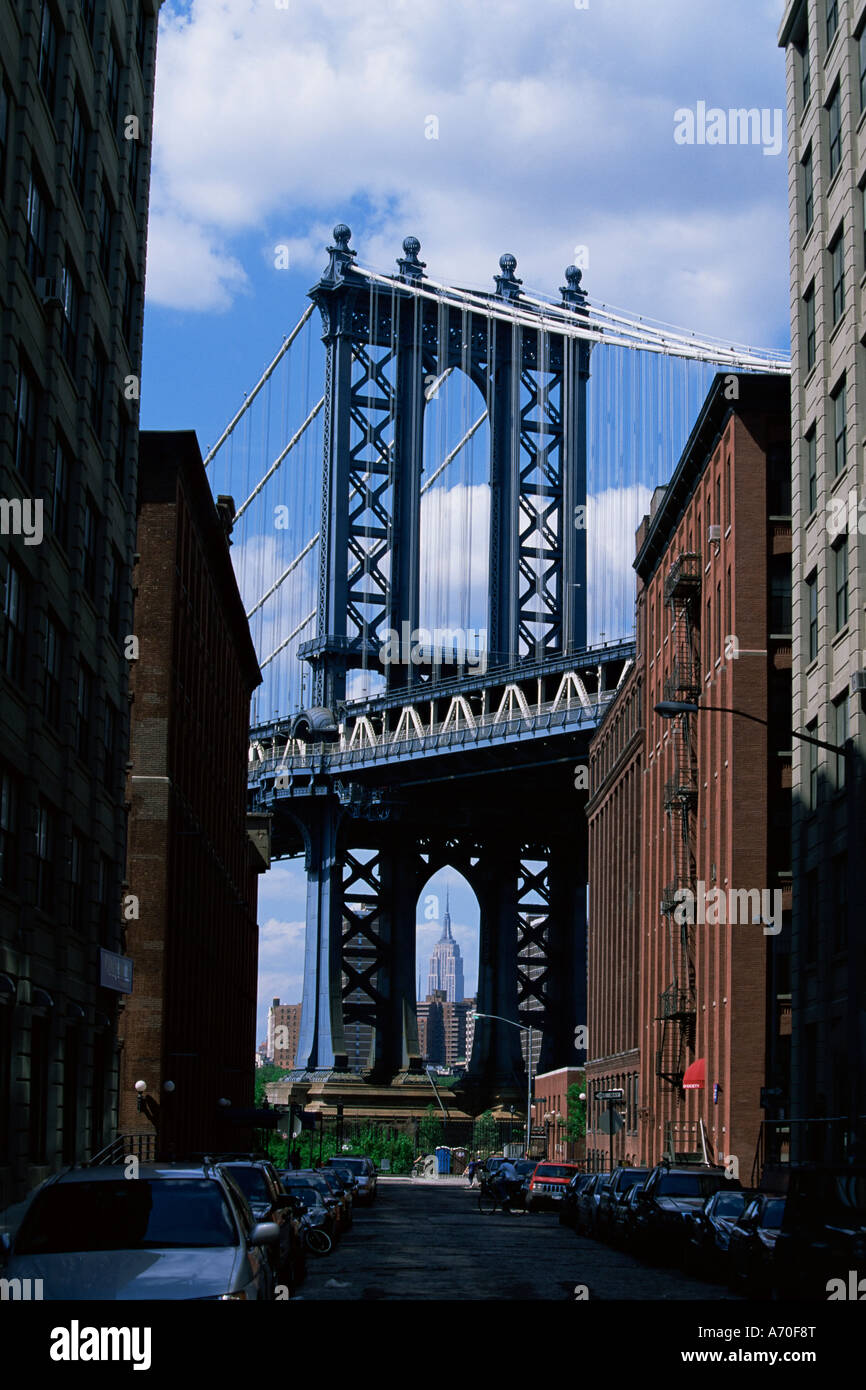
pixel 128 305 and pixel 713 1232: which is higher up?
pixel 128 305

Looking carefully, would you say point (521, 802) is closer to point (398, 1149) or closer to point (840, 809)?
point (398, 1149)

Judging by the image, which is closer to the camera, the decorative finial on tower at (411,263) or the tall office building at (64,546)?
the tall office building at (64,546)

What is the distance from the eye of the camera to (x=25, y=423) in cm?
2950

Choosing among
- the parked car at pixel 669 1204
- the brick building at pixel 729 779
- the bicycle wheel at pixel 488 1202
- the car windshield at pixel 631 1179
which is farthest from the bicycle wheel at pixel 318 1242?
the bicycle wheel at pixel 488 1202

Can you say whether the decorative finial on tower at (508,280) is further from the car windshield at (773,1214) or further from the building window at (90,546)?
the car windshield at (773,1214)

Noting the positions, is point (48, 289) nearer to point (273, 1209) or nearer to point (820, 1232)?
point (273, 1209)

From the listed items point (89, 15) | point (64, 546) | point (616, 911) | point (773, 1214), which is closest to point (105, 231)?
point (89, 15)

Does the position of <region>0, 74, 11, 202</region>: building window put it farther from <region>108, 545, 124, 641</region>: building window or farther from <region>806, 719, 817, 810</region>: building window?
<region>806, 719, 817, 810</region>: building window

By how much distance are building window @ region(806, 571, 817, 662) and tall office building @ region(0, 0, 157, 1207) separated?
14309 mm

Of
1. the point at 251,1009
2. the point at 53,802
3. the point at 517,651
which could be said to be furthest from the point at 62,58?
the point at 517,651

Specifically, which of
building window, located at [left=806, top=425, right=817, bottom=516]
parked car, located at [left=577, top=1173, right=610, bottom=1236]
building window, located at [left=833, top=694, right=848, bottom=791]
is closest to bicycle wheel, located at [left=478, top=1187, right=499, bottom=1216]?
parked car, located at [left=577, top=1173, right=610, bottom=1236]

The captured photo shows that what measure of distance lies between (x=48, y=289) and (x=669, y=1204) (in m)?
17.2

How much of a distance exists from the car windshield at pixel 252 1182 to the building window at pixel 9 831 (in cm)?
685

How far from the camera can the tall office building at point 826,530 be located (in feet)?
119
